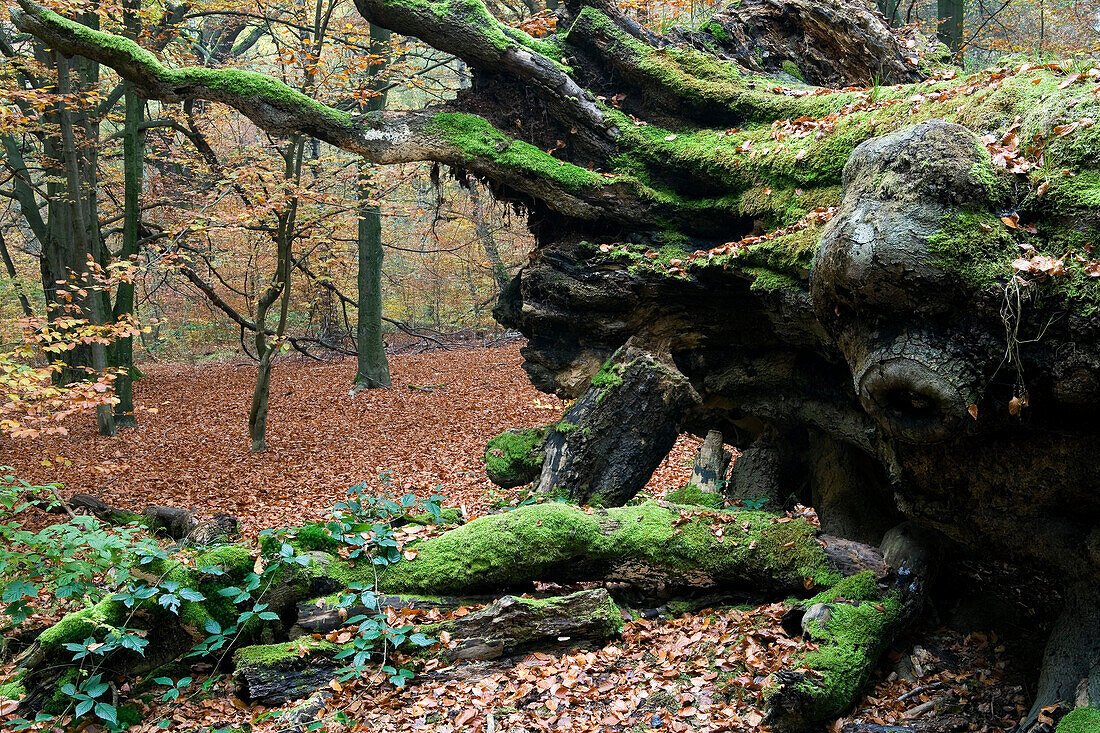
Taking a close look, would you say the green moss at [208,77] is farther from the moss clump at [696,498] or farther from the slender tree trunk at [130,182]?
the slender tree trunk at [130,182]

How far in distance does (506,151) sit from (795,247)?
2.89 metres

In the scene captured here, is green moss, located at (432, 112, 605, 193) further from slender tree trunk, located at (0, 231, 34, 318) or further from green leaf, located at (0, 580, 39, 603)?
slender tree trunk, located at (0, 231, 34, 318)

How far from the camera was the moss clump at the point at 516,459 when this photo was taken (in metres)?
6.24

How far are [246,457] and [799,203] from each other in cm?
1035

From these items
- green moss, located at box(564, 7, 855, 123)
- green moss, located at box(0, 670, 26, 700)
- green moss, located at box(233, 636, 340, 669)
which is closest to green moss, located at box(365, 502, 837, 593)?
green moss, located at box(233, 636, 340, 669)

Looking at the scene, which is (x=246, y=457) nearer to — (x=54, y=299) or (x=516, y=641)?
(x=54, y=299)

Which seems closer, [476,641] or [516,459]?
[476,641]

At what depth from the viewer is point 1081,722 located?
10.0ft

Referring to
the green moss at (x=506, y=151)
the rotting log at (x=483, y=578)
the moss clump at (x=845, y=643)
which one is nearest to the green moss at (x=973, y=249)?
the moss clump at (x=845, y=643)

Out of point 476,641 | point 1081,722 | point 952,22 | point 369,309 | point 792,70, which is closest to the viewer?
point 1081,722

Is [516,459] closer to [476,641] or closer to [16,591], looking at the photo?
[476,641]

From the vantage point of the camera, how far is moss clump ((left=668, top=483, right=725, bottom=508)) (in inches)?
237

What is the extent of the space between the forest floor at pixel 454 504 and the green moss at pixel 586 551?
1.06 ft

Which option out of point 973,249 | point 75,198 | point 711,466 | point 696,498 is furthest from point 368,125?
point 75,198
